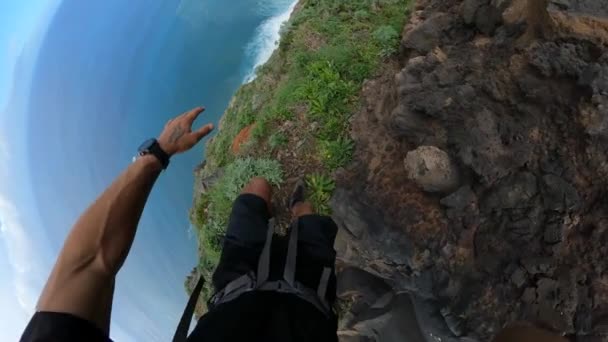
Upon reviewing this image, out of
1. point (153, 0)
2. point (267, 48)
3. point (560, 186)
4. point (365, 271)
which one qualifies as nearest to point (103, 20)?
point (153, 0)

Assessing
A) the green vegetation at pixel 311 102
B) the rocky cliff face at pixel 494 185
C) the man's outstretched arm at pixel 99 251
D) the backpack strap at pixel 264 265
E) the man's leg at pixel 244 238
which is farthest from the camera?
the green vegetation at pixel 311 102

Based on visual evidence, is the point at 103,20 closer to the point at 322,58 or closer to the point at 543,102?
the point at 322,58

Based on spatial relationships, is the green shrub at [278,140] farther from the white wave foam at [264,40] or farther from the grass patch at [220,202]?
the white wave foam at [264,40]

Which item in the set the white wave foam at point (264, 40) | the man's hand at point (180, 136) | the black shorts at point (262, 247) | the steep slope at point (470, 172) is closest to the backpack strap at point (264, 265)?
the black shorts at point (262, 247)

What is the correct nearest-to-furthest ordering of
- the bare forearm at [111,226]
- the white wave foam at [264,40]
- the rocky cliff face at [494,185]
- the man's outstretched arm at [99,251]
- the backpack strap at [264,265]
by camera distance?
1. the man's outstretched arm at [99,251]
2. the bare forearm at [111,226]
3. the backpack strap at [264,265]
4. the rocky cliff face at [494,185]
5. the white wave foam at [264,40]

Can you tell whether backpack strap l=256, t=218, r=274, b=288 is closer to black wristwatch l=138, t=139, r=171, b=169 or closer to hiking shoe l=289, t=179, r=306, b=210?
black wristwatch l=138, t=139, r=171, b=169
